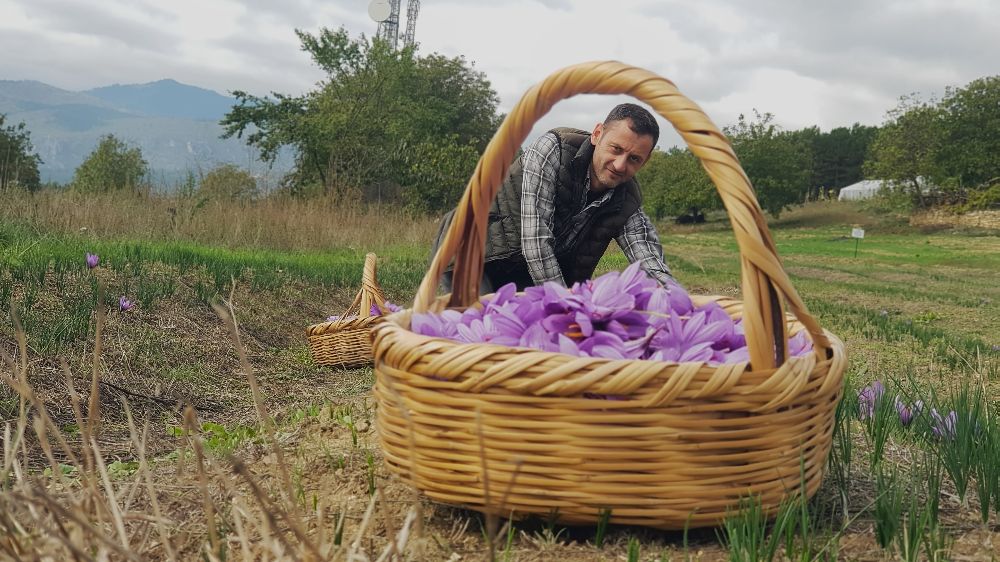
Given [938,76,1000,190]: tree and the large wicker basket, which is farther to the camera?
[938,76,1000,190]: tree

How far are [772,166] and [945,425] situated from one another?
5832 cm

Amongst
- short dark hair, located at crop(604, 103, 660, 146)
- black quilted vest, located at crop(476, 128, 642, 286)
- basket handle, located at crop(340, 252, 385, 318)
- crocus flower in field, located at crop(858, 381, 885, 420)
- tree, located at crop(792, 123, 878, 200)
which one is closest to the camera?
crocus flower in field, located at crop(858, 381, 885, 420)

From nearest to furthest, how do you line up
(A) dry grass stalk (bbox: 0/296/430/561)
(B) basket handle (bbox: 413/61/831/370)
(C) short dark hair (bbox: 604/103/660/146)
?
(A) dry grass stalk (bbox: 0/296/430/561) < (B) basket handle (bbox: 413/61/831/370) < (C) short dark hair (bbox: 604/103/660/146)

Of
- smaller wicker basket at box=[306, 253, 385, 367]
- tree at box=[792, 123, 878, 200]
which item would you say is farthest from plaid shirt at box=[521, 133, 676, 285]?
tree at box=[792, 123, 878, 200]

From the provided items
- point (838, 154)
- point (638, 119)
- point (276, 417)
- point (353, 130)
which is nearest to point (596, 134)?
point (638, 119)

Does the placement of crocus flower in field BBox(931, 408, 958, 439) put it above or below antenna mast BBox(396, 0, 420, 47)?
below

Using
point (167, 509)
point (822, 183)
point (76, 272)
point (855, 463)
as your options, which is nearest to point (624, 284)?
point (855, 463)

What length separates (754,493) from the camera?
1.70 meters

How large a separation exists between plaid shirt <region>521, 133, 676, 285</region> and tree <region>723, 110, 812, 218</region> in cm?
5378

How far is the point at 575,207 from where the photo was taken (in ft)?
12.4

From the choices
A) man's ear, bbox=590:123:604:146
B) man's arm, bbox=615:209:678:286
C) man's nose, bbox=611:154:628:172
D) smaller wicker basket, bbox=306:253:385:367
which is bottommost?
smaller wicker basket, bbox=306:253:385:367

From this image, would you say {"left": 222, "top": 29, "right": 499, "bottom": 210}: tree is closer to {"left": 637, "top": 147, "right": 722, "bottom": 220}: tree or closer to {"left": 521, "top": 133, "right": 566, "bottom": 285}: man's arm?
{"left": 521, "top": 133, "right": 566, "bottom": 285}: man's arm

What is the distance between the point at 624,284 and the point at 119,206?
9870mm

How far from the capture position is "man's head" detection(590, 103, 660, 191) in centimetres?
317
